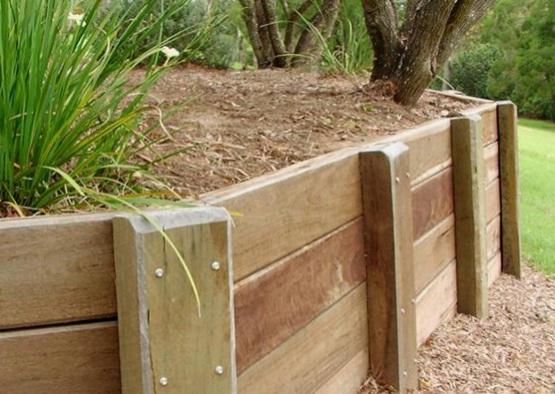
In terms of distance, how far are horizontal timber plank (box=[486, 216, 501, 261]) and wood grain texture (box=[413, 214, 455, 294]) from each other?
881 mm

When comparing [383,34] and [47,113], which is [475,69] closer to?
[383,34]

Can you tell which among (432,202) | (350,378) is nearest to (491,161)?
(432,202)

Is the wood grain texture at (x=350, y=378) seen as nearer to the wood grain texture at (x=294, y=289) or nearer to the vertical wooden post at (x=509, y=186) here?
the wood grain texture at (x=294, y=289)

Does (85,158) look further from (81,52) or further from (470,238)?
(470,238)

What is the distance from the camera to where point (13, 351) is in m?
1.78

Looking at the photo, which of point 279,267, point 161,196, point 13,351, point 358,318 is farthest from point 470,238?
point 13,351

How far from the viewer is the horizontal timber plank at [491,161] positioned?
5297 mm

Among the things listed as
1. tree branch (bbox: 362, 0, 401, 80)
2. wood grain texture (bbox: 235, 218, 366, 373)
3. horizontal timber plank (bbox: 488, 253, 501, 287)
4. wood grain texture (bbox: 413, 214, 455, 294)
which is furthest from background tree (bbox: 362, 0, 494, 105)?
wood grain texture (bbox: 235, 218, 366, 373)

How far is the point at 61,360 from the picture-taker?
182cm

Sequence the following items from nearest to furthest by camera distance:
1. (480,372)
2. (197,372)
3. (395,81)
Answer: (197,372), (480,372), (395,81)

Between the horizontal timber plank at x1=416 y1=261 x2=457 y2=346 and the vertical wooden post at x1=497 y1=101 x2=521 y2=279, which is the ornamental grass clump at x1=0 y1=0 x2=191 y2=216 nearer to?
the horizontal timber plank at x1=416 y1=261 x2=457 y2=346

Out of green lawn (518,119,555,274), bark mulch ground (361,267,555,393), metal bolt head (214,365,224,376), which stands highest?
metal bolt head (214,365,224,376)

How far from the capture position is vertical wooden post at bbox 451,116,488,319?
4.45 metres

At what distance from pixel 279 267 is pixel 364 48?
505 centimetres
